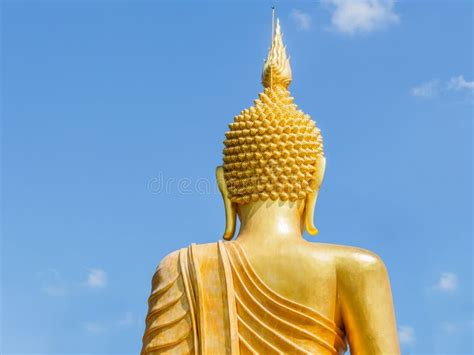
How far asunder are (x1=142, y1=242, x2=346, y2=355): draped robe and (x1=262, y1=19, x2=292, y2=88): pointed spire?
1.88 m

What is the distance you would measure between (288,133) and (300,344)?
2.06 meters

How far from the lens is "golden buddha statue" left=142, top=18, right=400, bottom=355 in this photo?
30.3 feet

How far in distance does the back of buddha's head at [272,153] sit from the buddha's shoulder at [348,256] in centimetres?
68

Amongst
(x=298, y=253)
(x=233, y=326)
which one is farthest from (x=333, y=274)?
(x=233, y=326)

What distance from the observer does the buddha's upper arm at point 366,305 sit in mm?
9227

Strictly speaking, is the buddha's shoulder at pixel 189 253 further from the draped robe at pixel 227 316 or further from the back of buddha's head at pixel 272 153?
the back of buddha's head at pixel 272 153

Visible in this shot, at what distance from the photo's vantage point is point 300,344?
362 inches

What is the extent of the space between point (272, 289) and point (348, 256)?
2.44 feet

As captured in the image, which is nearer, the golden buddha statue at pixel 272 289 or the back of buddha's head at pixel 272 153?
the golden buddha statue at pixel 272 289

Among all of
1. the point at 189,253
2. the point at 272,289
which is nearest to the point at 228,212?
the point at 189,253

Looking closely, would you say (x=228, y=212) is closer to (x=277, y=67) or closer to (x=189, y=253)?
(x=189, y=253)

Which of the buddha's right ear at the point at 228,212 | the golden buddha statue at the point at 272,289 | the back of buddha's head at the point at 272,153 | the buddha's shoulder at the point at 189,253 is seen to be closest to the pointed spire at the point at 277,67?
the back of buddha's head at the point at 272,153

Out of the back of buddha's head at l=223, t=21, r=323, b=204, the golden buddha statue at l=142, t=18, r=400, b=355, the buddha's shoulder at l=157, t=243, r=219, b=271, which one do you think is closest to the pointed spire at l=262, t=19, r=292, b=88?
the back of buddha's head at l=223, t=21, r=323, b=204

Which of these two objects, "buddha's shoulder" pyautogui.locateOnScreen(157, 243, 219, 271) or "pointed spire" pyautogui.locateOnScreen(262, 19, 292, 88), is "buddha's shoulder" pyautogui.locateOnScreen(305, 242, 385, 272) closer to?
"buddha's shoulder" pyautogui.locateOnScreen(157, 243, 219, 271)
